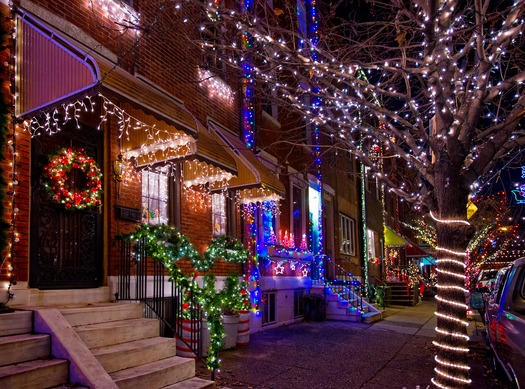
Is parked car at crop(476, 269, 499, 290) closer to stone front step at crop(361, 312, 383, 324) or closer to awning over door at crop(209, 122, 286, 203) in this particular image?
stone front step at crop(361, 312, 383, 324)

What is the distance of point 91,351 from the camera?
5.49 meters

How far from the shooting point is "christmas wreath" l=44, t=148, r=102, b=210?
6422 millimetres

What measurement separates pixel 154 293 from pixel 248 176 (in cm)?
358

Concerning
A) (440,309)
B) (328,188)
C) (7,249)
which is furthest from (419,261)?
(7,249)

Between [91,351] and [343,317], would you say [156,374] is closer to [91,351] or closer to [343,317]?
[91,351]

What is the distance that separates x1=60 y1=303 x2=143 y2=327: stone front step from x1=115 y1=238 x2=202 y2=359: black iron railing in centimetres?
35

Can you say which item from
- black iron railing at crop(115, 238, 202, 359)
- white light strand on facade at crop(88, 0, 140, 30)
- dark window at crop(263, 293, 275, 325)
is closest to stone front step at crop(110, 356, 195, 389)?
black iron railing at crop(115, 238, 202, 359)

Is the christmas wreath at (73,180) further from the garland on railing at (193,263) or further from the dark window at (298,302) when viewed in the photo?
the dark window at (298,302)

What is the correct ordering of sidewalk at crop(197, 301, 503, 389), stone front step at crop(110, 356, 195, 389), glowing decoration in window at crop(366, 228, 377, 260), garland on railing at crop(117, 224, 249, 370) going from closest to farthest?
stone front step at crop(110, 356, 195, 389)
garland on railing at crop(117, 224, 249, 370)
sidewalk at crop(197, 301, 503, 389)
glowing decoration in window at crop(366, 228, 377, 260)

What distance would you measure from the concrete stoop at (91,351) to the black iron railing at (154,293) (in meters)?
0.56

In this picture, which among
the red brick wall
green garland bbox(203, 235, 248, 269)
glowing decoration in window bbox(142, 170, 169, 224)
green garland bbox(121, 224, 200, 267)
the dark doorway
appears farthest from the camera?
green garland bbox(203, 235, 248, 269)

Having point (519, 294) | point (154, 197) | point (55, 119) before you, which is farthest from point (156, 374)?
point (519, 294)

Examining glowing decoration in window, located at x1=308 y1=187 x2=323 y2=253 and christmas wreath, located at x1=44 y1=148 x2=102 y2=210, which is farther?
glowing decoration in window, located at x1=308 y1=187 x2=323 y2=253

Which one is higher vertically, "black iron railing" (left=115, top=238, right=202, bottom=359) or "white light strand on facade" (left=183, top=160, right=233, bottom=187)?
"white light strand on facade" (left=183, top=160, right=233, bottom=187)
